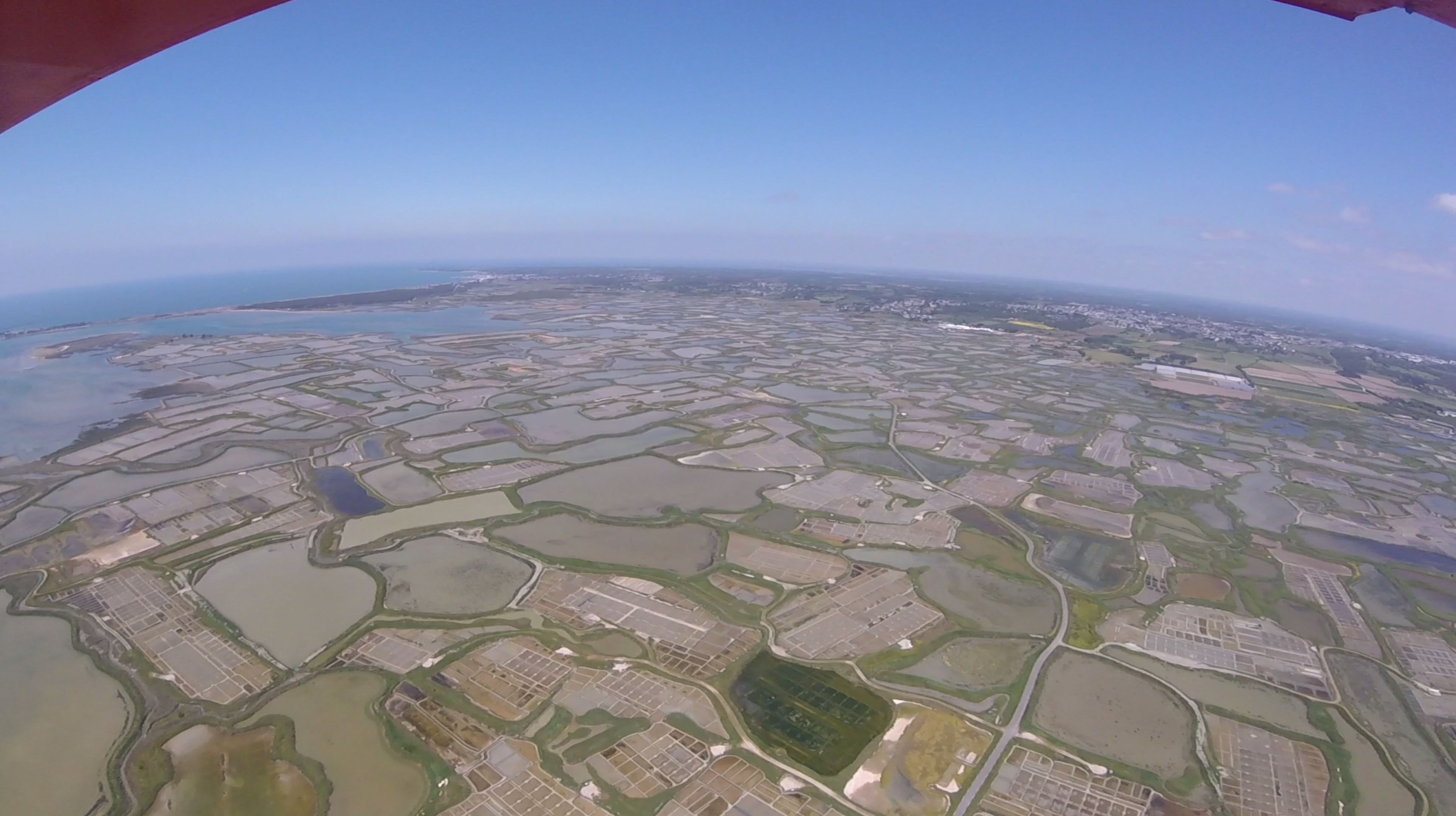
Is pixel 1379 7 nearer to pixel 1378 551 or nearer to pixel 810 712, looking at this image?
pixel 810 712

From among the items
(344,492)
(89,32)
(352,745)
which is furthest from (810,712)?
(344,492)

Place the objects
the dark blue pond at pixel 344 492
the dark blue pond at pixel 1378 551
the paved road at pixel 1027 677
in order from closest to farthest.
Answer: the paved road at pixel 1027 677 < the dark blue pond at pixel 1378 551 < the dark blue pond at pixel 344 492

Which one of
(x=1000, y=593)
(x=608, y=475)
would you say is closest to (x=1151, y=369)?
(x=1000, y=593)

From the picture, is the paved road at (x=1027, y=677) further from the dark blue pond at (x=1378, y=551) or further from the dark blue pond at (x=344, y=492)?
the dark blue pond at (x=344, y=492)

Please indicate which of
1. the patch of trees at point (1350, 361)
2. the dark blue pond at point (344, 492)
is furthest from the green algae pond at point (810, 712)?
the patch of trees at point (1350, 361)

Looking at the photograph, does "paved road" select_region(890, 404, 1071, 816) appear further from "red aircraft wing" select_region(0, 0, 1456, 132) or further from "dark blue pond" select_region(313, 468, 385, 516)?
"dark blue pond" select_region(313, 468, 385, 516)

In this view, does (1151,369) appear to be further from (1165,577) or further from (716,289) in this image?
(716,289)

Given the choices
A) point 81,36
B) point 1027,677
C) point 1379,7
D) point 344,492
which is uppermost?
point 1379,7
